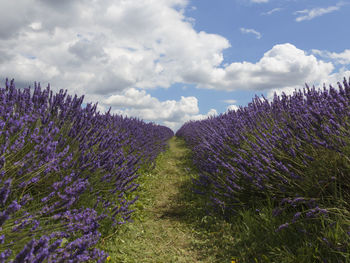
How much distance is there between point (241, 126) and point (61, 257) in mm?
3080

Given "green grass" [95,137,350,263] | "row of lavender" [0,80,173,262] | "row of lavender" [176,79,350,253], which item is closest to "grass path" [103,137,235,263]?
"green grass" [95,137,350,263]

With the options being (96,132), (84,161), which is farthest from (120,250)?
(96,132)

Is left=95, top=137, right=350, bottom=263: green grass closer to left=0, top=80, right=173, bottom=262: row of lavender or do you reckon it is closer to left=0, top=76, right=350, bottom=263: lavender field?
left=0, top=76, right=350, bottom=263: lavender field

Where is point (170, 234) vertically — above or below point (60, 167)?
below

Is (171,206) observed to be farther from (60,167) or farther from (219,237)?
(60,167)

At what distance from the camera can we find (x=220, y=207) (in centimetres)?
300

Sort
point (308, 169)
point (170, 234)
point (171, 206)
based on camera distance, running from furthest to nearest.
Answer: point (171, 206)
point (170, 234)
point (308, 169)

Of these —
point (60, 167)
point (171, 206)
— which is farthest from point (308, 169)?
point (60, 167)

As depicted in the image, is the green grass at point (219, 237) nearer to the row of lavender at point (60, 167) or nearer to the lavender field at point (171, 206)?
the lavender field at point (171, 206)

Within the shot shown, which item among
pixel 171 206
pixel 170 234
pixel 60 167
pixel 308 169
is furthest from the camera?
pixel 171 206

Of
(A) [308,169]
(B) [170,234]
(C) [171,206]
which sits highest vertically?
(A) [308,169]

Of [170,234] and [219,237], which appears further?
[170,234]

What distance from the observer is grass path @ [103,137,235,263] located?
2.34m

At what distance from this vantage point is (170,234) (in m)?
2.80
